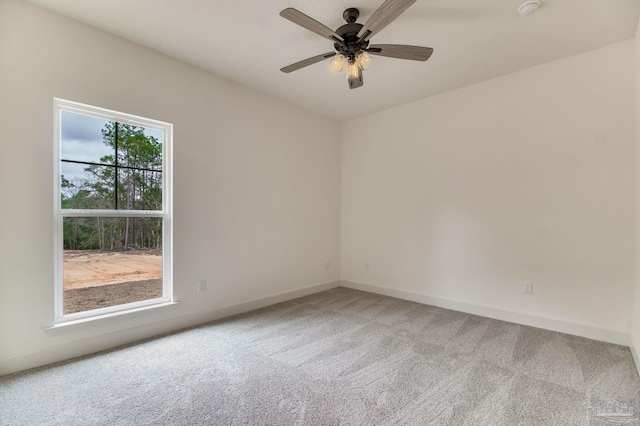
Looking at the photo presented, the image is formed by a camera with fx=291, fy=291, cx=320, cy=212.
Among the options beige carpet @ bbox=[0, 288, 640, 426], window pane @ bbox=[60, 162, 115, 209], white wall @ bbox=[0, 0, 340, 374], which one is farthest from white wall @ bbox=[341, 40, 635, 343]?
window pane @ bbox=[60, 162, 115, 209]

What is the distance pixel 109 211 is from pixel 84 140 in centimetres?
63

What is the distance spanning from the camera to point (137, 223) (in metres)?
2.76

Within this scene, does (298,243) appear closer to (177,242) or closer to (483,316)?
(177,242)

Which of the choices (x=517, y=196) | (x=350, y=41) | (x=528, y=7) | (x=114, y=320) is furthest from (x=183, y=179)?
(x=517, y=196)

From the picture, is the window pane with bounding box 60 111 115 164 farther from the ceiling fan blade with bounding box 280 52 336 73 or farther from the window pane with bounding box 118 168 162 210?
the ceiling fan blade with bounding box 280 52 336 73

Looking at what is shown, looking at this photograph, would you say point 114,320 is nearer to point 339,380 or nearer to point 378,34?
point 339,380

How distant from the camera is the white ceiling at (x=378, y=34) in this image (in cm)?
216

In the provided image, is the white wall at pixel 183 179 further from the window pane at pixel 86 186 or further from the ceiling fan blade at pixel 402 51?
the ceiling fan blade at pixel 402 51

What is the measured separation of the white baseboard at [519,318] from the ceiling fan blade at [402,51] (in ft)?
9.06

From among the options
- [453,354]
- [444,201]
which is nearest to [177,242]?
[453,354]

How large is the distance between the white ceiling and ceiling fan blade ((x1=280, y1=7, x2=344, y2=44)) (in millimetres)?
320

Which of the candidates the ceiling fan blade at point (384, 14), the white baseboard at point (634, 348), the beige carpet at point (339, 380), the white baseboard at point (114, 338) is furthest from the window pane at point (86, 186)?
the white baseboard at point (634, 348)

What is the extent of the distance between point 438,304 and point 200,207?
3.07 meters

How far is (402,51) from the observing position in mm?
2135
